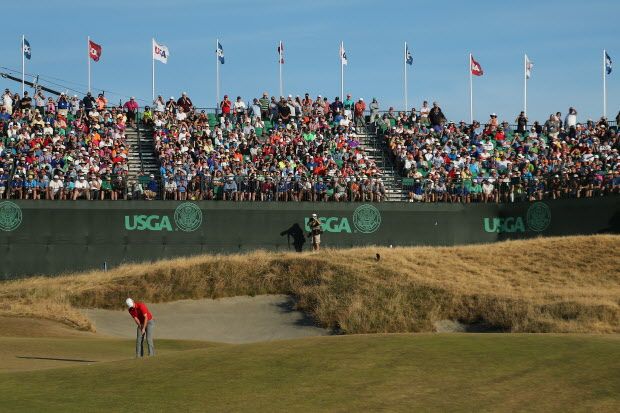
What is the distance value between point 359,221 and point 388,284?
26.2ft

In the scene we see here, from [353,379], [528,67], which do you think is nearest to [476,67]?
[528,67]

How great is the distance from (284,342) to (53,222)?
25.1 meters

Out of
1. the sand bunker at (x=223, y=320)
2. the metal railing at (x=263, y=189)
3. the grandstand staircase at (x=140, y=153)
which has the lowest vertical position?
the sand bunker at (x=223, y=320)

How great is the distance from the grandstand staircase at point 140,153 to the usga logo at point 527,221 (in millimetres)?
16343

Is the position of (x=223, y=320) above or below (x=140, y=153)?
below

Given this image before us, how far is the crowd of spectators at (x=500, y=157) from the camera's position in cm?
4912

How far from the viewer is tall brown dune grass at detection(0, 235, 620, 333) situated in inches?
1544

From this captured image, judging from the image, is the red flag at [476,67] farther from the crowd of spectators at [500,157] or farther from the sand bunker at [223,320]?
the sand bunker at [223,320]

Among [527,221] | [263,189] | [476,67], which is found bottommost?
[527,221]

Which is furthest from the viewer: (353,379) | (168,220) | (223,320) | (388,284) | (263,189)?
(263,189)

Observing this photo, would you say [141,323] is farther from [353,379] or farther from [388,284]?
[388,284]

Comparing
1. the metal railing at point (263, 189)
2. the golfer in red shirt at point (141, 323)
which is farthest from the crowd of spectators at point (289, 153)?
the golfer in red shirt at point (141, 323)

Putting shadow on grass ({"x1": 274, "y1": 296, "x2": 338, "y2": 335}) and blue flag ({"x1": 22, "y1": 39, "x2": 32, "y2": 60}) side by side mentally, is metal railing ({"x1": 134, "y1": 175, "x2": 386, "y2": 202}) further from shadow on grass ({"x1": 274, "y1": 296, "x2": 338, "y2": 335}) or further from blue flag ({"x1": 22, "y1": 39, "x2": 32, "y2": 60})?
blue flag ({"x1": 22, "y1": 39, "x2": 32, "y2": 60})

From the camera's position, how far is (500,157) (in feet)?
175
